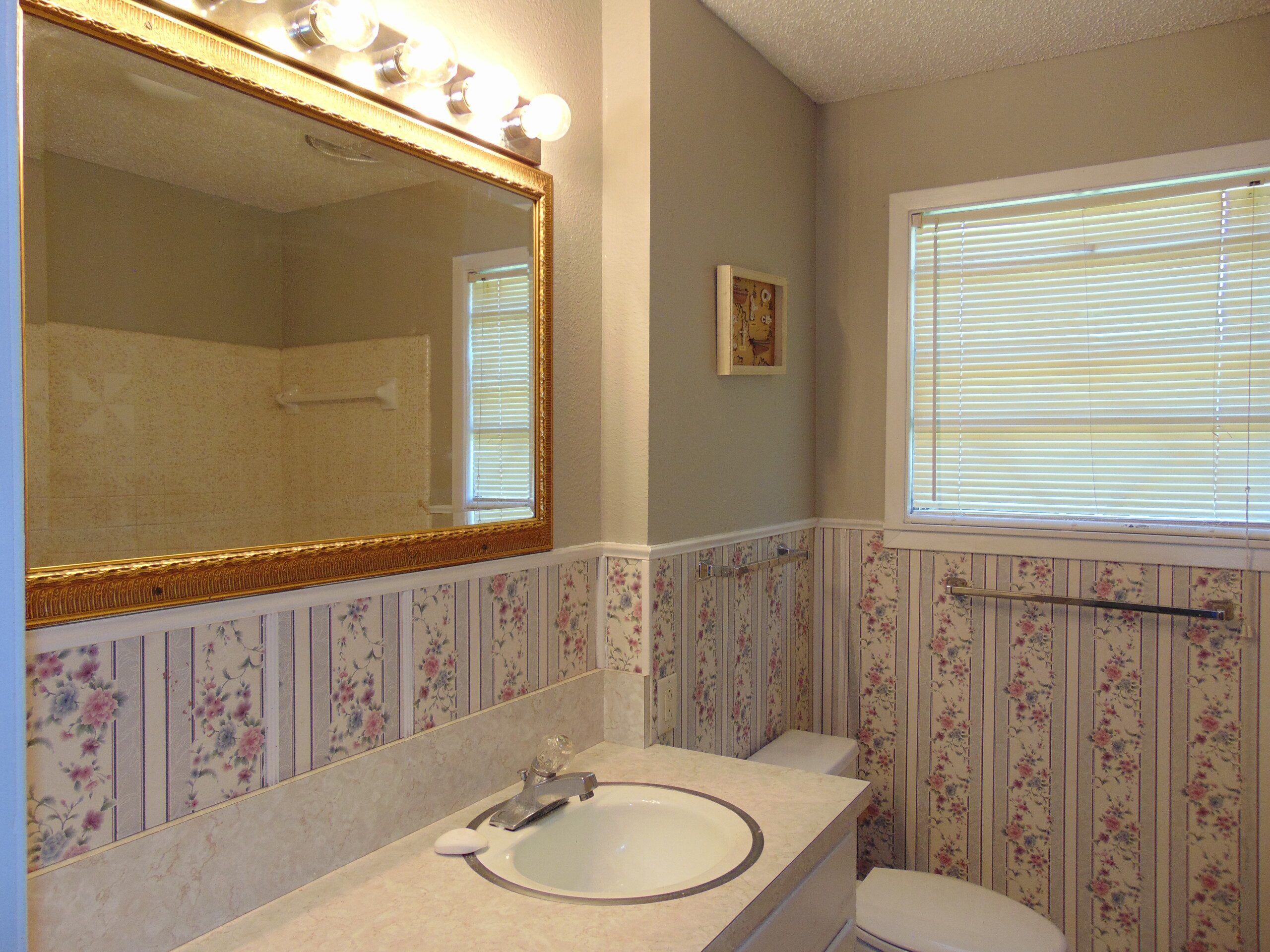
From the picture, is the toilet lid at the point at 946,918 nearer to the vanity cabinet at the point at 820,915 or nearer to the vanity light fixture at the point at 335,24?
the vanity cabinet at the point at 820,915

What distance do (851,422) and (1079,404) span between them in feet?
1.80

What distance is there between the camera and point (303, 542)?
46.0 inches

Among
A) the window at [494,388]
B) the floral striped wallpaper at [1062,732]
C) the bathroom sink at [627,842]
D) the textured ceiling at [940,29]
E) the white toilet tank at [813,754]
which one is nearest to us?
the bathroom sink at [627,842]

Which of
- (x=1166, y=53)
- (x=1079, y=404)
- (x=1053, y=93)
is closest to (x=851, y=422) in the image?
(x=1079, y=404)

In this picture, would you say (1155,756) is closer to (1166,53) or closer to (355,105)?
(1166,53)

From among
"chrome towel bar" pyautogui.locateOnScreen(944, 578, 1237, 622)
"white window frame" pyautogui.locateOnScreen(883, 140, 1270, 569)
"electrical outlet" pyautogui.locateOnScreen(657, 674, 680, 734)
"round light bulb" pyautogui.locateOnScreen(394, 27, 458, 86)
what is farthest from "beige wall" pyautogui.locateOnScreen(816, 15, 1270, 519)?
"round light bulb" pyautogui.locateOnScreen(394, 27, 458, 86)

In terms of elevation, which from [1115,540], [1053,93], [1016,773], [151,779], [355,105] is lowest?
[1016,773]

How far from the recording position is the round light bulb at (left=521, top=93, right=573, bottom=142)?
148 cm

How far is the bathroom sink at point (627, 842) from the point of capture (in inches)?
52.1

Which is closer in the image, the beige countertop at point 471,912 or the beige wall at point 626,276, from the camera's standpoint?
the beige countertop at point 471,912

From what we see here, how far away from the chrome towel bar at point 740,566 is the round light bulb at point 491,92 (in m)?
0.96

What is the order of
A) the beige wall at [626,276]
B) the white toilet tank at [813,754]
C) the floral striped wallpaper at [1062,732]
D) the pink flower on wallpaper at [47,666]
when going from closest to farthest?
the pink flower on wallpaper at [47,666] < the beige wall at [626,276] < the floral striped wallpaper at [1062,732] < the white toilet tank at [813,754]

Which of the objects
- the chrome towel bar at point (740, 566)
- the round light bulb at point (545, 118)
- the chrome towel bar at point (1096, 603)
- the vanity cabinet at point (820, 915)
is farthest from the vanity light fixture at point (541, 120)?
the chrome towel bar at point (1096, 603)

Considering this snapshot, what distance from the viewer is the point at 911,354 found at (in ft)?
7.69
